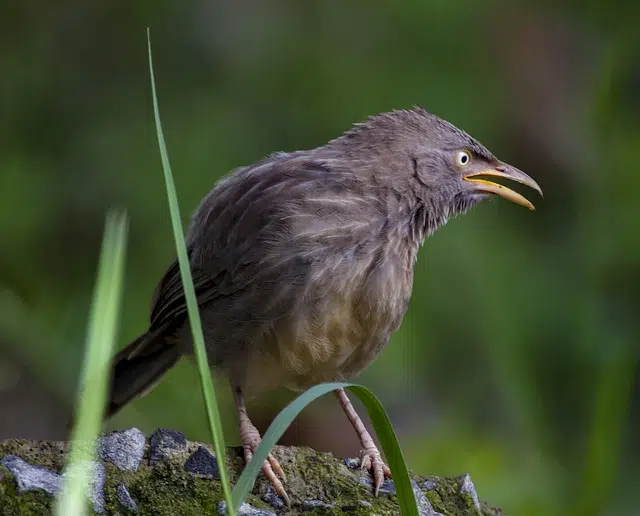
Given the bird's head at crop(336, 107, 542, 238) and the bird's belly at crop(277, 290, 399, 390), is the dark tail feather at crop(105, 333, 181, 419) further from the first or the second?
the bird's head at crop(336, 107, 542, 238)

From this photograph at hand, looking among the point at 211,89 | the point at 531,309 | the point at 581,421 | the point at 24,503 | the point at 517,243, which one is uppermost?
the point at 211,89

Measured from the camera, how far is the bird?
3619 mm

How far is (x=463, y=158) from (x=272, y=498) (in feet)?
4.68

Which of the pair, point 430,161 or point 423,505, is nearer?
point 423,505

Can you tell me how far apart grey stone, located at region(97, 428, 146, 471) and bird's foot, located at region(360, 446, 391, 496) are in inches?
28.1

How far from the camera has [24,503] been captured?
8.71ft

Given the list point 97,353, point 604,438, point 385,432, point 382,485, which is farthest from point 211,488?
point 97,353

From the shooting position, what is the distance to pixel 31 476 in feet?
9.03

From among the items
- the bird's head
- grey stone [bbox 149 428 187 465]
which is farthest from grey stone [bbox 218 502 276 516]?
the bird's head

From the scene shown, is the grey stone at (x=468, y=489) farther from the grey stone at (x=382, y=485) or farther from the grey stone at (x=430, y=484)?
the grey stone at (x=382, y=485)

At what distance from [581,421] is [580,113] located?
85.8 inches

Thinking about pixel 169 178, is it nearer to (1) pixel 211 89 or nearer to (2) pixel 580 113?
(1) pixel 211 89

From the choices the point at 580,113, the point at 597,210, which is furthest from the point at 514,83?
the point at 597,210

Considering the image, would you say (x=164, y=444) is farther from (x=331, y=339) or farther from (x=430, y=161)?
(x=430, y=161)
